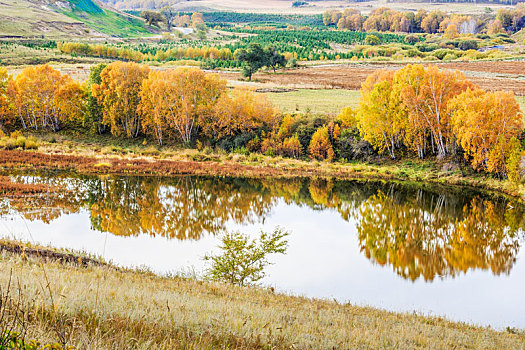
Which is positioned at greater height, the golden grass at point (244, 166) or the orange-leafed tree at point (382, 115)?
the orange-leafed tree at point (382, 115)

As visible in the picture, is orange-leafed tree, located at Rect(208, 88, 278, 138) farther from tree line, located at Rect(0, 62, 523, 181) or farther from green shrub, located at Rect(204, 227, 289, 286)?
green shrub, located at Rect(204, 227, 289, 286)

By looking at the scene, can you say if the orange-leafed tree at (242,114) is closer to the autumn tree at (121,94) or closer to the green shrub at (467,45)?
the autumn tree at (121,94)

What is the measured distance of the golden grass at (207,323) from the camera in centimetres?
627

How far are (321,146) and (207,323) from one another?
4267cm

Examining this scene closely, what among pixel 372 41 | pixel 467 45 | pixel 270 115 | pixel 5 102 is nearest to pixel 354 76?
pixel 270 115

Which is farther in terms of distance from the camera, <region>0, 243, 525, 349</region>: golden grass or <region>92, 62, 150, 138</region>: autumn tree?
<region>92, 62, 150, 138</region>: autumn tree

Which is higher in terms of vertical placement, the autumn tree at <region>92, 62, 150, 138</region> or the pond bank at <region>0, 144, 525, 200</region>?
the autumn tree at <region>92, 62, 150, 138</region>

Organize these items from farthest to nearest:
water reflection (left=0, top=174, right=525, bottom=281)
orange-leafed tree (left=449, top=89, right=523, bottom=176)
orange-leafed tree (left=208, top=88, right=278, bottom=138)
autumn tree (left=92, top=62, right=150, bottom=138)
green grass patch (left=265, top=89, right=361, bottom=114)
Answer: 1. green grass patch (left=265, top=89, right=361, bottom=114)
2. autumn tree (left=92, top=62, right=150, bottom=138)
3. orange-leafed tree (left=208, top=88, right=278, bottom=138)
4. orange-leafed tree (left=449, top=89, right=523, bottom=176)
5. water reflection (left=0, top=174, right=525, bottom=281)

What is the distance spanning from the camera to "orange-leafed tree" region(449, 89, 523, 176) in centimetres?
3659

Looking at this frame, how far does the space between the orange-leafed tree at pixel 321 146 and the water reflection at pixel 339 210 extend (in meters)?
9.61

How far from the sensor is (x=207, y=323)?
752cm

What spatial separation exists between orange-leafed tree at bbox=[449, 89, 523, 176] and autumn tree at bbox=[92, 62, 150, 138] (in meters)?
37.0

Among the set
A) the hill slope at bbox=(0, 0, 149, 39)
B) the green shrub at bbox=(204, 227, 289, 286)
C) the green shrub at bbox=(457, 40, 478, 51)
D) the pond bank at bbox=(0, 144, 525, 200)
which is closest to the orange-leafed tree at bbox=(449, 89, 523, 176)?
the pond bank at bbox=(0, 144, 525, 200)

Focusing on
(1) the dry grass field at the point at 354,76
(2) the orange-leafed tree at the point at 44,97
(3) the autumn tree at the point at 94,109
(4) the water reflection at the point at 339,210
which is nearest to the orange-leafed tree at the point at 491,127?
(4) the water reflection at the point at 339,210
